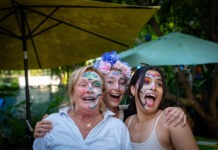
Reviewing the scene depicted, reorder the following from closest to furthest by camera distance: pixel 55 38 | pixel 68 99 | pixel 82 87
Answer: pixel 82 87 → pixel 68 99 → pixel 55 38

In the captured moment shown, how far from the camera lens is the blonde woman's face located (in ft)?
8.00

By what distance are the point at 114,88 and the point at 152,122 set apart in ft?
2.57

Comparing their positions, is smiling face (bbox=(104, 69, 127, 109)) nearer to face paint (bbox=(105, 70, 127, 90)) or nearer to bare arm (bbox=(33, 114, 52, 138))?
face paint (bbox=(105, 70, 127, 90))

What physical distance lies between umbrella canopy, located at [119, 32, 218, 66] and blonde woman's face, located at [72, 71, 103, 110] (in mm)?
2856

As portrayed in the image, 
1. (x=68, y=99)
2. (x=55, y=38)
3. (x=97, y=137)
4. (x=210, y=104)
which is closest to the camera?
(x=97, y=137)

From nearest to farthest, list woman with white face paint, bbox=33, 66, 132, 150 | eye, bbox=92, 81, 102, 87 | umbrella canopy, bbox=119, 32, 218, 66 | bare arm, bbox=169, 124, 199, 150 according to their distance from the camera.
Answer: bare arm, bbox=169, 124, 199, 150 → woman with white face paint, bbox=33, 66, 132, 150 → eye, bbox=92, 81, 102, 87 → umbrella canopy, bbox=119, 32, 218, 66

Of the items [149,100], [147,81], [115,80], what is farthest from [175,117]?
[115,80]

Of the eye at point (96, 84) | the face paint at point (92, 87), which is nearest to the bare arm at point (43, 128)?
the face paint at point (92, 87)

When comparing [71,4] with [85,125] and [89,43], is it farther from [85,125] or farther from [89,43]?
[85,125]

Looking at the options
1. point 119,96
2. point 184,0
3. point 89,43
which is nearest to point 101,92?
point 119,96

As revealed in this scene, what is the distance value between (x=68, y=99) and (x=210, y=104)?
4.72 meters

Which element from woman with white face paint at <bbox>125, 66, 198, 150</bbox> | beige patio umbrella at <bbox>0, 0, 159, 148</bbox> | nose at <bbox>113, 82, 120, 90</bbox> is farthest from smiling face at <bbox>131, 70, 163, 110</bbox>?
beige patio umbrella at <bbox>0, 0, 159, 148</bbox>

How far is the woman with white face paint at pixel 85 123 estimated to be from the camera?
2.30 meters

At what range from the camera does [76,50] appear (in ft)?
Answer: 18.5
